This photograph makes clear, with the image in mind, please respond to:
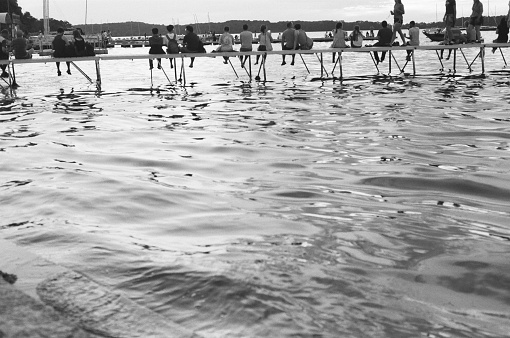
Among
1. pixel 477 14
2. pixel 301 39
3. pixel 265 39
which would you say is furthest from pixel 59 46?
pixel 477 14

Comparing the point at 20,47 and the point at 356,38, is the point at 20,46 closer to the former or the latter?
the point at 20,47

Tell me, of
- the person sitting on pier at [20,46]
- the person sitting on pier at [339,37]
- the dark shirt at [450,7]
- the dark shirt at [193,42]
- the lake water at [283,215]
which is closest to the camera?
the lake water at [283,215]

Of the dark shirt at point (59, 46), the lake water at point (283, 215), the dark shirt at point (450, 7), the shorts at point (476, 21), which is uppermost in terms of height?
the dark shirt at point (450, 7)

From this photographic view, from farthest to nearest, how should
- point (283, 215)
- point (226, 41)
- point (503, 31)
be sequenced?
point (503, 31) < point (226, 41) < point (283, 215)

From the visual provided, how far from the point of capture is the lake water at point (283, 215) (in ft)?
12.8

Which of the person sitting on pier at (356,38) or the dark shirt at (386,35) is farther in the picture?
the person sitting on pier at (356,38)

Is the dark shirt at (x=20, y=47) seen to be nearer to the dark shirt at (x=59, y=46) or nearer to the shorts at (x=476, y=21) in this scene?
the dark shirt at (x=59, y=46)

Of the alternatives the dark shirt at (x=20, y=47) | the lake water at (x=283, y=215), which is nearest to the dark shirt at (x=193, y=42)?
the dark shirt at (x=20, y=47)

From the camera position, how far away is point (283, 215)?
6.03 meters

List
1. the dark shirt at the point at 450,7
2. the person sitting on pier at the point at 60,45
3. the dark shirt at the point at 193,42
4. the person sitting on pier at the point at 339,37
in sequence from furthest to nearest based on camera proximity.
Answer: the dark shirt at the point at 450,7, the person sitting on pier at the point at 339,37, the dark shirt at the point at 193,42, the person sitting on pier at the point at 60,45

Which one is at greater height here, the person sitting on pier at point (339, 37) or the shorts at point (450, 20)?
the shorts at point (450, 20)

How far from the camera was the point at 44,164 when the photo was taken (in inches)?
350

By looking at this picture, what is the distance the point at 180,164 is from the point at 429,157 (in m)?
3.01

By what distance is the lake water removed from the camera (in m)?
3.89
